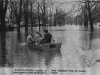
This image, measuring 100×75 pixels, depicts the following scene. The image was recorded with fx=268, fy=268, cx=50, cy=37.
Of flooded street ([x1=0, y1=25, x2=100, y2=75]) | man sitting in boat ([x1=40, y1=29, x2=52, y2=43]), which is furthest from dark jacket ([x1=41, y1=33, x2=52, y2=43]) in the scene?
flooded street ([x1=0, y1=25, x2=100, y2=75])

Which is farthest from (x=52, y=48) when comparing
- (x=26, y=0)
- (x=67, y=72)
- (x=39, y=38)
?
(x=26, y=0)

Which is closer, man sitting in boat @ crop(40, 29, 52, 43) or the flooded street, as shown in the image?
the flooded street

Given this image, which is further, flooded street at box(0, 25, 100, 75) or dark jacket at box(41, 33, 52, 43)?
dark jacket at box(41, 33, 52, 43)

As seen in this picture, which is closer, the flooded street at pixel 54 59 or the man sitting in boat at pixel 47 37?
the flooded street at pixel 54 59

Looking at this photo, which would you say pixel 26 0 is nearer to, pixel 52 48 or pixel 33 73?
pixel 52 48

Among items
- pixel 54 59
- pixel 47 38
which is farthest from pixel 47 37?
pixel 54 59

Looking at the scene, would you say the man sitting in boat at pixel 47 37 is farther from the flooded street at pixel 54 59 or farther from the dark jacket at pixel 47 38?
the flooded street at pixel 54 59

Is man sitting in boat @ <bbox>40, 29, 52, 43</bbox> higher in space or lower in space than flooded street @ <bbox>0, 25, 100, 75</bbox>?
higher

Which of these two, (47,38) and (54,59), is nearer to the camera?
(54,59)

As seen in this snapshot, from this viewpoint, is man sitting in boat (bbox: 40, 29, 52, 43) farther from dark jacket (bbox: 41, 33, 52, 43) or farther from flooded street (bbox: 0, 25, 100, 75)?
flooded street (bbox: 0, 25, 100, 75)

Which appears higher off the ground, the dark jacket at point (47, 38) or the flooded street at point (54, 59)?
the dark jacket at point (47, 38)

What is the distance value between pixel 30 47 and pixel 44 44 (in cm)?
295

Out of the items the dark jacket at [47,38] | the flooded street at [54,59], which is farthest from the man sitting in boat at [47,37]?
the flooded street at [54,59]

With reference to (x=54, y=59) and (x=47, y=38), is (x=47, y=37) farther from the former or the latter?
(x=54, y=59)
